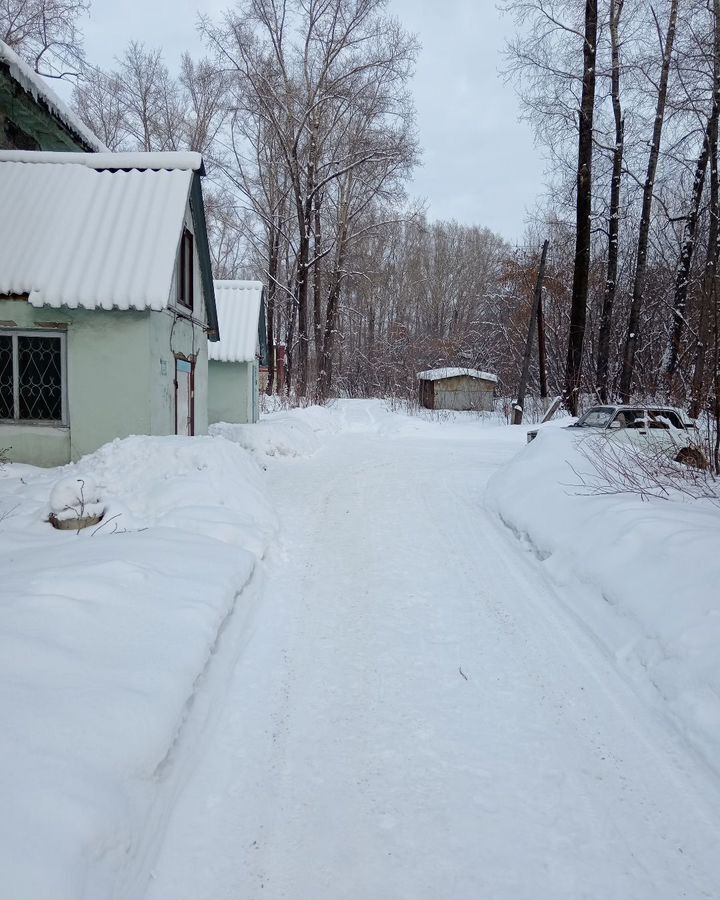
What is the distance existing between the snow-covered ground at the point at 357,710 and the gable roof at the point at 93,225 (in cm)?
457

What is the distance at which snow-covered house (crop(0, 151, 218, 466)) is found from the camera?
9.84 m

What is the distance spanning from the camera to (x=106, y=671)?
10.8 ft

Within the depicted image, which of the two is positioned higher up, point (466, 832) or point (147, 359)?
point (147, 359)

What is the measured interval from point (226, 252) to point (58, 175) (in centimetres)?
3144

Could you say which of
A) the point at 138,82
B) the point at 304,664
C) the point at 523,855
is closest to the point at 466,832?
the point at 523,855

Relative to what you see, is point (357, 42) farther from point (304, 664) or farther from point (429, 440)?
point (304, 664)

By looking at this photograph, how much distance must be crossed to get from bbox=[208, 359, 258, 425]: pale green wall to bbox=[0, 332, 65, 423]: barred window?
32.0 feet

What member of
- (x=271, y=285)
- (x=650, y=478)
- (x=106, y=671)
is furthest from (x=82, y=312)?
(x=271, y=285)

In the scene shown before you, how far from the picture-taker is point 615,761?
3.14 metres

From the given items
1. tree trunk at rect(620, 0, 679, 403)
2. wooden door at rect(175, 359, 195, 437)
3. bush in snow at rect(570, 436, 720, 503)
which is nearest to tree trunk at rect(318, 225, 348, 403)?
tree trunk at rect(620, 0, 679, 403)

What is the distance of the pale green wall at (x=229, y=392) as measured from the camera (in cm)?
1998

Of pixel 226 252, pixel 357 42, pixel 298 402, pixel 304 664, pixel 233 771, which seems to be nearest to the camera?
pixel 233 771

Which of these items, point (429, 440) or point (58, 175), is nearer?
point (58, 175)

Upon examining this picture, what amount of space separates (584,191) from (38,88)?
1488 centimetres
